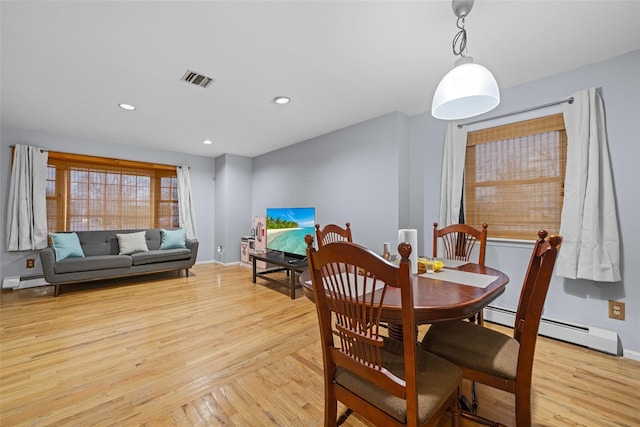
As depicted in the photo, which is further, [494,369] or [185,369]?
[185,369]

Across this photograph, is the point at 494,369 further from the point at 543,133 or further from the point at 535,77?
the point at 535,77

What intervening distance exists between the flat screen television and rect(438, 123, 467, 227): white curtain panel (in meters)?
1.79

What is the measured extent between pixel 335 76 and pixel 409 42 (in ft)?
2.36

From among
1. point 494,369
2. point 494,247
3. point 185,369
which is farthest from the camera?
point 494,247

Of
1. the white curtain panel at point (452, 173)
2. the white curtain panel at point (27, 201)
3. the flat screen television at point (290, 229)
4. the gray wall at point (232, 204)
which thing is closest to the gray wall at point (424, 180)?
the white curtain panel at point (452, 173)

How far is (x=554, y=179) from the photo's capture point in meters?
2.41

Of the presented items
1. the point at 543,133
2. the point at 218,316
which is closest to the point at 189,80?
the point at 218,316

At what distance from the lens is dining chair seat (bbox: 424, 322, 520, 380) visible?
1.17m

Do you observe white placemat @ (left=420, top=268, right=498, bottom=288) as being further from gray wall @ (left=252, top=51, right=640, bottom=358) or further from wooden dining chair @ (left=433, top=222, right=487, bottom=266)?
gray wall @ (left=252, top=51, right=640, bottom=358)

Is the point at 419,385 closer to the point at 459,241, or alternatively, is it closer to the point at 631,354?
the point at 459,241

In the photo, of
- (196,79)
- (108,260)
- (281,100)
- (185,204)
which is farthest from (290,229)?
(108,260)

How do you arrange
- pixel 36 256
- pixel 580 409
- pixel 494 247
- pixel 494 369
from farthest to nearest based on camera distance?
1. pixel 36 256
2. pixel 494 247
3. pixel 580 409
4. pixel 494 369

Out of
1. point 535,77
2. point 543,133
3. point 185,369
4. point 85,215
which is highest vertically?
point 535,77

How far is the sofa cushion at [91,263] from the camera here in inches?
138
